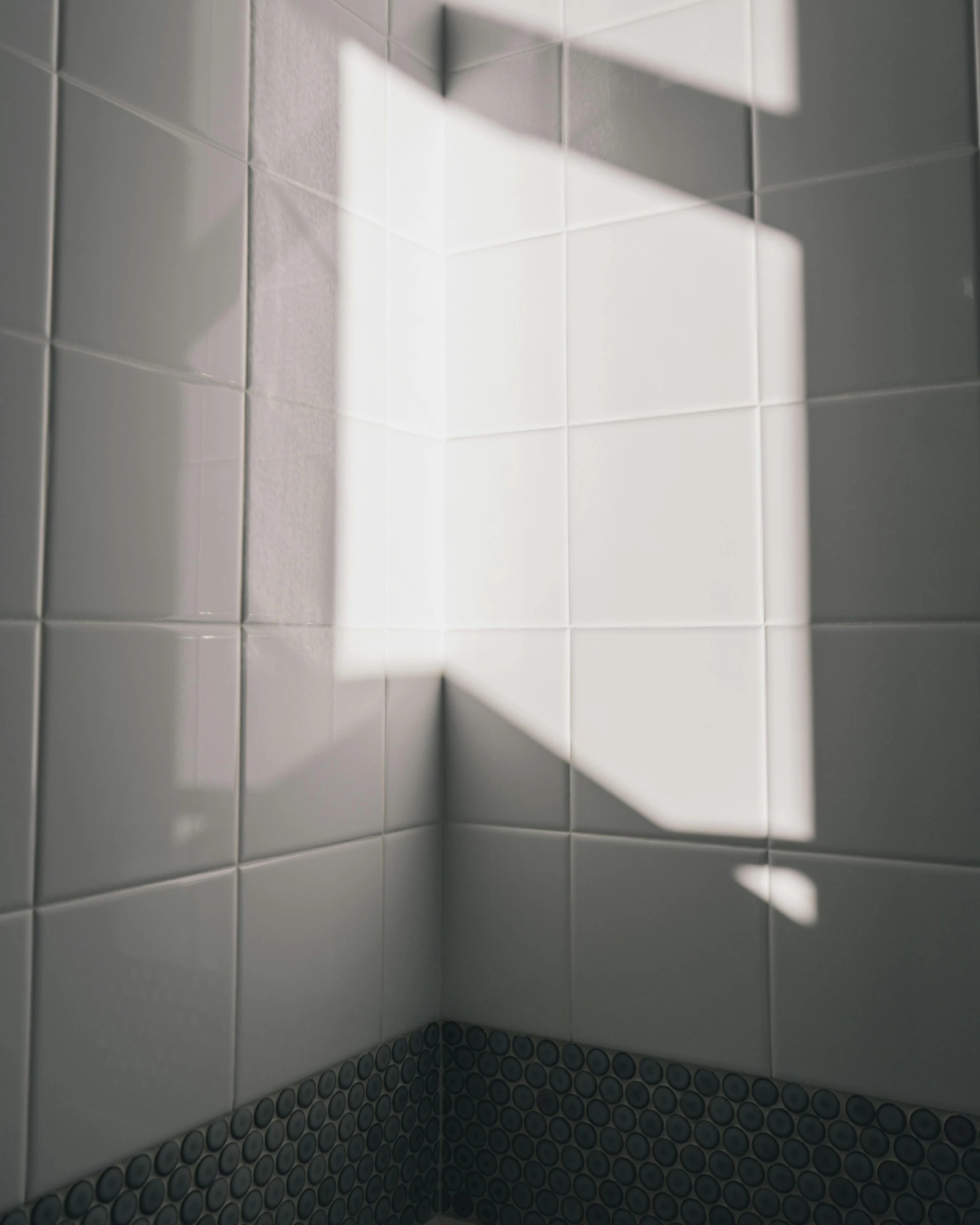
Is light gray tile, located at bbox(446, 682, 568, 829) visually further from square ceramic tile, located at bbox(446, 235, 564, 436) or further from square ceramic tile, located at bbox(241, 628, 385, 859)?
square ceramic tile, located at bbox(446, 235, 564, 436)

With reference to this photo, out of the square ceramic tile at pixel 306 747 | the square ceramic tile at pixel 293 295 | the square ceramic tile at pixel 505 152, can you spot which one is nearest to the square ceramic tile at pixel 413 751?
the square ceramic tile at pixel 306 747

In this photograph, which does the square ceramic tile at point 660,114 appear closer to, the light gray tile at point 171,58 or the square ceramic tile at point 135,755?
the light gray tile at point 171,58

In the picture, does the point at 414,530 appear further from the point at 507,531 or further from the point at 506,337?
the point at 506,337

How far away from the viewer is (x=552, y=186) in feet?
4.66

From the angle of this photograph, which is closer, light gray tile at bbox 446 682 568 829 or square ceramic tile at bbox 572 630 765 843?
square ceramic tile at bbox 572 630 765 843

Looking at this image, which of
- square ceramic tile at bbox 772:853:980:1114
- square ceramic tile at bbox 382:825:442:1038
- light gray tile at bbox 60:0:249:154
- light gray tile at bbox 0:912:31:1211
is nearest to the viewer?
light gray tile at bbox 0:912:31:1211

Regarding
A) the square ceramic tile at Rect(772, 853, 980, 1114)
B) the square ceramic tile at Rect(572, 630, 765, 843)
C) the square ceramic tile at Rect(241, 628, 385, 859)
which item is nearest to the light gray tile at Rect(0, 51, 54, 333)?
the square ceramic tile at Rect(241, 628, 385, 859)

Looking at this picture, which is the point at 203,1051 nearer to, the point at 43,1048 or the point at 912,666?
the point at 43,1048

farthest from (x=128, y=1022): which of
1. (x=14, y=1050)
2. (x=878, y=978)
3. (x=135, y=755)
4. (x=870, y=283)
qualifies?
(x=870, y=283)

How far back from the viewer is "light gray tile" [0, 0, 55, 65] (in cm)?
91

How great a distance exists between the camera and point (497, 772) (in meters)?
1.42

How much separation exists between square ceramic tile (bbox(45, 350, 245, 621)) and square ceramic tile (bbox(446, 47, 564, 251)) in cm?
53

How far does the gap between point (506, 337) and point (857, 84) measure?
1.70ft

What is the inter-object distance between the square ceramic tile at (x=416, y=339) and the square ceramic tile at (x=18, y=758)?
2.03 ft
